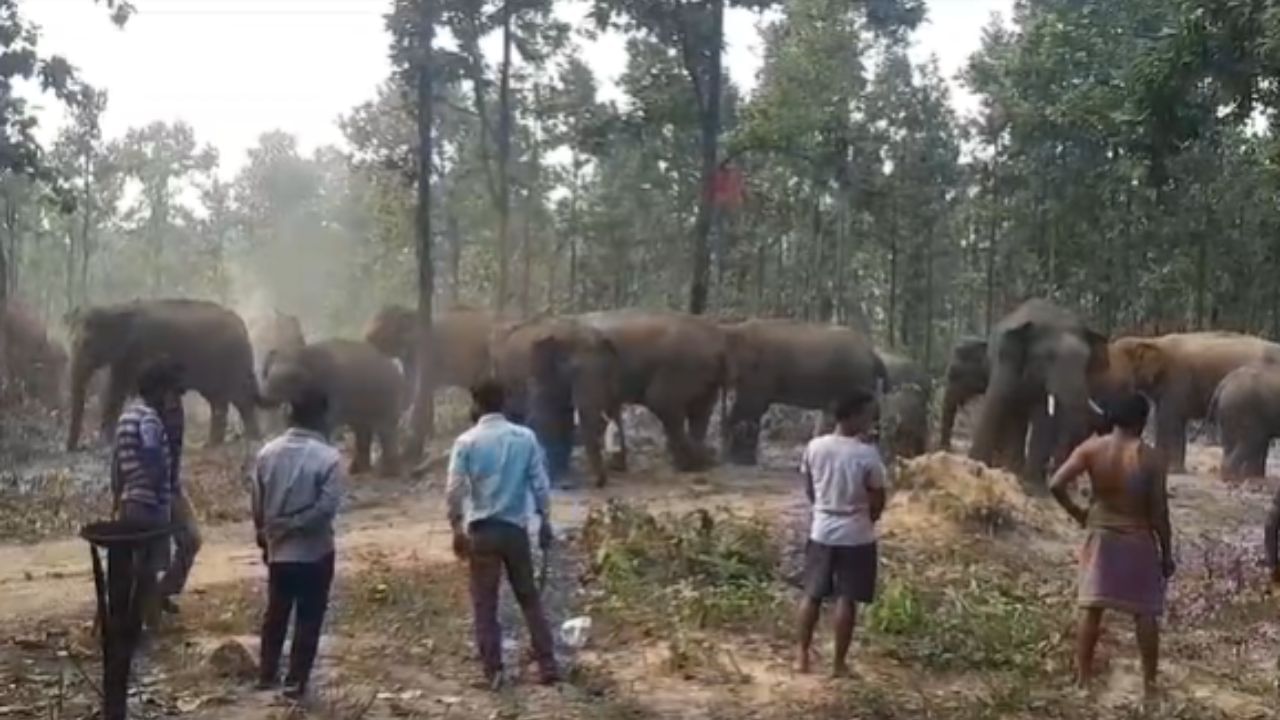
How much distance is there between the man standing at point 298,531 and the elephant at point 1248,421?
45.4 ft

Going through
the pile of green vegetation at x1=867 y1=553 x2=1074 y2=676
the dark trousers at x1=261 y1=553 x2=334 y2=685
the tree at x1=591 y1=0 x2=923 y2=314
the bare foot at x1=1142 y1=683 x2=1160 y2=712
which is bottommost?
the bare foot at x1=1142 y1=683 x2=1160 y2=712

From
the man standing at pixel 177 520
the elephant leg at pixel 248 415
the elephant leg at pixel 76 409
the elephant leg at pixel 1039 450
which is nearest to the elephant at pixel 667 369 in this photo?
the elephant leg at pixel 1039 450

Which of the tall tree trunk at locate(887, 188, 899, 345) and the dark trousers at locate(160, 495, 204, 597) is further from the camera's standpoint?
the tall tree trunk at locate(887, 188, 899, 345)

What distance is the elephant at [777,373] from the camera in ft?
65.4

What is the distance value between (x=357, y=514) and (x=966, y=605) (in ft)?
22.8

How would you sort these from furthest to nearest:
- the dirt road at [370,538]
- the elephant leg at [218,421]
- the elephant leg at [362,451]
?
the elephant leg at [218,421] < the elephant leg at [362,451] < the dirt road at [370,538]

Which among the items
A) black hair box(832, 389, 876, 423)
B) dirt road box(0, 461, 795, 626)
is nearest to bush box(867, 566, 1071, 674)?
black hair box(832, 389, 876, 423)

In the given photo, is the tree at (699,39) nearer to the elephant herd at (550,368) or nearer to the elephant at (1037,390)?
the elephant herd at (550,368)

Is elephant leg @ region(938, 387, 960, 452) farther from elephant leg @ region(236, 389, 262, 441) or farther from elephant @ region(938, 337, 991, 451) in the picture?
elephant leg @ region(236, 389, 262, 441)

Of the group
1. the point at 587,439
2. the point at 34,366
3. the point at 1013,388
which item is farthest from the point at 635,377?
the point at 34,366

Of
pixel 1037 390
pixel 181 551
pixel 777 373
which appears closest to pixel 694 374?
pixel 777 373

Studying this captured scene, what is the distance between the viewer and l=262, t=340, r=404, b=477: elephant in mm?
18562

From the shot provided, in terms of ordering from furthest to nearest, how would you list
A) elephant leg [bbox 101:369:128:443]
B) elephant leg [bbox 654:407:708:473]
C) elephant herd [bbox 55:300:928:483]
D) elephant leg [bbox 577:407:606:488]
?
1. elephant leg [bbox 101:369:128:443]
2. elephant leg [bbox 654:407:708:473]
3. elephant herd [bbox 55:300:928:483]
4. elephant leg [bbox 577:407:606:488]

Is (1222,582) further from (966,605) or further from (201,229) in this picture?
(201,229)
